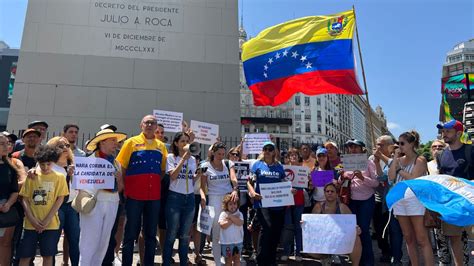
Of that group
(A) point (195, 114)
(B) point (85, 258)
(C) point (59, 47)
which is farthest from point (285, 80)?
(C) point (59, 47)

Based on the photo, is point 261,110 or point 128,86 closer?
point 128,86

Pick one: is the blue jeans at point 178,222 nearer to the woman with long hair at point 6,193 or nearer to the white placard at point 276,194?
the white placard at point 276,194

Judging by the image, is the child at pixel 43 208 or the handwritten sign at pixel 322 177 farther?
the handwritten sign at pixel 322 177

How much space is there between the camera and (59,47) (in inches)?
377

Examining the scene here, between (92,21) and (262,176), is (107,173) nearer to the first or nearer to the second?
(262,176)

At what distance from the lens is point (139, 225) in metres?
4.59

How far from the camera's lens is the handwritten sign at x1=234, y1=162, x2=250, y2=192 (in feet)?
19.9

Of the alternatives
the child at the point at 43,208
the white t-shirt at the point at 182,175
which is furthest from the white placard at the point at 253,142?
the child at the point at 43,208

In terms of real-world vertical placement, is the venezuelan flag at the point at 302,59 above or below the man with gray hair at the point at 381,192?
above

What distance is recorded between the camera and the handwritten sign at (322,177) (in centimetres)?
585

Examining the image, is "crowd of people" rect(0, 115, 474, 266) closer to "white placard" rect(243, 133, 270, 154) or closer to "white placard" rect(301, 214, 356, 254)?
"white placard" rect(301, 214, 356, 254)

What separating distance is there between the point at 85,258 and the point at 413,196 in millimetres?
4368

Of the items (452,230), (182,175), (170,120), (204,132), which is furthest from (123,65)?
(452,230)

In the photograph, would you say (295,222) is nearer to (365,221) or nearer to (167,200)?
(365,221)
